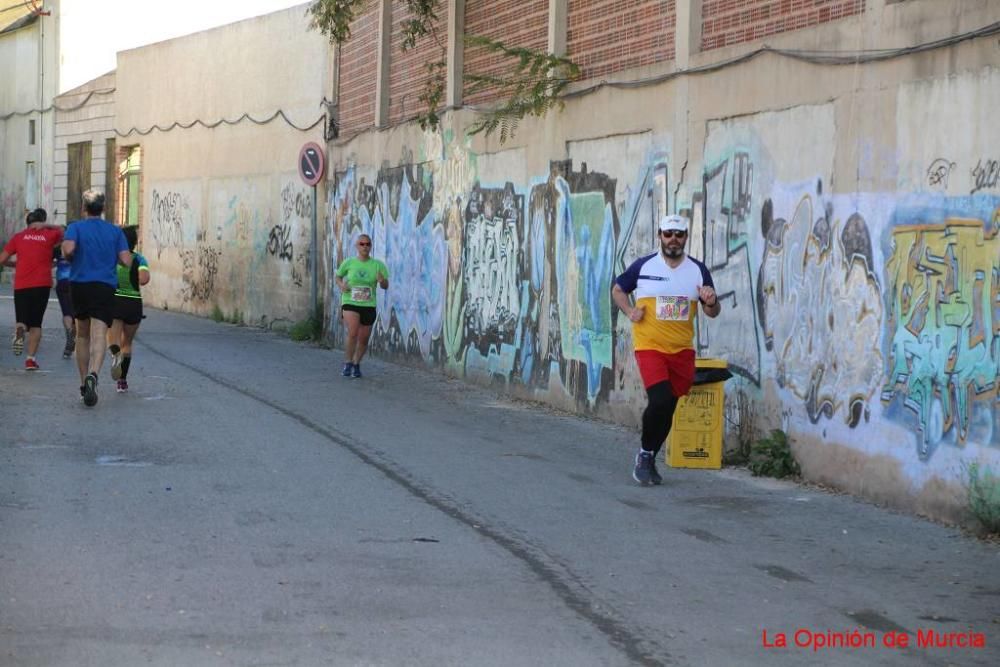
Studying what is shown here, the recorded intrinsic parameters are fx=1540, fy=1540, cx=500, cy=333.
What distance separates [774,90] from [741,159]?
0.72 metres

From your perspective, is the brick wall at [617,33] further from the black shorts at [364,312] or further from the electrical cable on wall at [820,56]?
the black shorts at [364,312]

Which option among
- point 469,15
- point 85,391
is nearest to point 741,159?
point 85,391

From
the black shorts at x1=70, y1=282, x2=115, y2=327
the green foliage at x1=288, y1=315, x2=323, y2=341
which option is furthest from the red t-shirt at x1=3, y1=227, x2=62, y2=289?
the green foliage at x1=288, y1=315, x2=323, y2=341

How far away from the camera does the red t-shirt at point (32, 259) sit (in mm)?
16250

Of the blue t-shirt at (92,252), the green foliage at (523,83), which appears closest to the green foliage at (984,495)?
the green foliage at (523,83)

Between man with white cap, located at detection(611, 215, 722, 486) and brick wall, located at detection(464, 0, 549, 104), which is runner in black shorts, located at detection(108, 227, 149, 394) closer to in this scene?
brick wall, located at detection(464, 0, 549, 104)

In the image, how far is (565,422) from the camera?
14156mm

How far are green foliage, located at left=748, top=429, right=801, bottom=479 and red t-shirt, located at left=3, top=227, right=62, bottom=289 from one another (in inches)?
338

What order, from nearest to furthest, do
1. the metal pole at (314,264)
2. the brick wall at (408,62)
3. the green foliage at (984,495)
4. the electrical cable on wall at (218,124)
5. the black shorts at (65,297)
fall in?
the green foliage at (984,495)
the black shorts at (65,297)
the brick wall at (408,62)
the metal pole at (314,264)
the electrical cable on wall at (218,124)

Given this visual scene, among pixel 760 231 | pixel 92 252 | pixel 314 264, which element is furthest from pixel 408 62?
pixel 760 231

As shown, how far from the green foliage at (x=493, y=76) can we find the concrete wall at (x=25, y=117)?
67.3ft

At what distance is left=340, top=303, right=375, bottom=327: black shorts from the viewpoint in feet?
59.0

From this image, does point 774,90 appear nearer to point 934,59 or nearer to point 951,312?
point 934,59

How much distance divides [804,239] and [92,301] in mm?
6317
